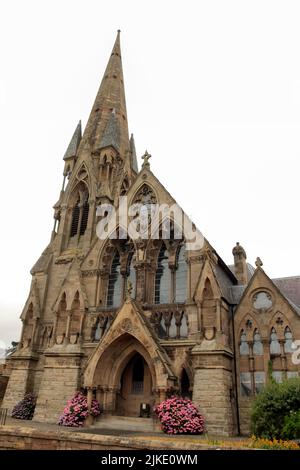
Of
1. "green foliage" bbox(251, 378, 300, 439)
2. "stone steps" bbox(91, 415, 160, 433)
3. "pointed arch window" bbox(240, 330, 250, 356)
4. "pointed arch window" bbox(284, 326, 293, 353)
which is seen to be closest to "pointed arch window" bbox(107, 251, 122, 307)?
Answer: "stone steps" bbox(91, 415, 160, 433)

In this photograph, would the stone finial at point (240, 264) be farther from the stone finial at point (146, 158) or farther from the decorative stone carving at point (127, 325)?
the decorative stone carving at point (127, 325)

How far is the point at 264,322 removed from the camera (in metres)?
19.1

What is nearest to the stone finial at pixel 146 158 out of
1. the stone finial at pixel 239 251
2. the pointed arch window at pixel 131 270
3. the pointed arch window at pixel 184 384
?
the pointed arch window at pixel 131 270

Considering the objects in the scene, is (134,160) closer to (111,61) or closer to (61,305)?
(111,61)

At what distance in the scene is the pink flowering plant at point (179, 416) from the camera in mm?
15836

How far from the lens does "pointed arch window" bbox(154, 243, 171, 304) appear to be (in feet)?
69.4

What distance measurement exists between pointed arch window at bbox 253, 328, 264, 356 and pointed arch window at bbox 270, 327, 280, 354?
0.50 metres

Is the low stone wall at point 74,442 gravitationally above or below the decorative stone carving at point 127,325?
below

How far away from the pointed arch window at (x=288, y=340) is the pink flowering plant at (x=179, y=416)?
17.3 feet

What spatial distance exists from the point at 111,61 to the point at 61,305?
29.1m

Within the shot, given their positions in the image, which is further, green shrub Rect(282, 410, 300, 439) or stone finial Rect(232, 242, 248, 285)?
stone finial Rect(232, 242, 248, 285)

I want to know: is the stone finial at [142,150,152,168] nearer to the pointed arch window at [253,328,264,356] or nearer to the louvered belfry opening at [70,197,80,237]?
the louvered belfry opening at [70,197,80,237]

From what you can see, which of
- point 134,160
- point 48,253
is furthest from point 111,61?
point 48,253
